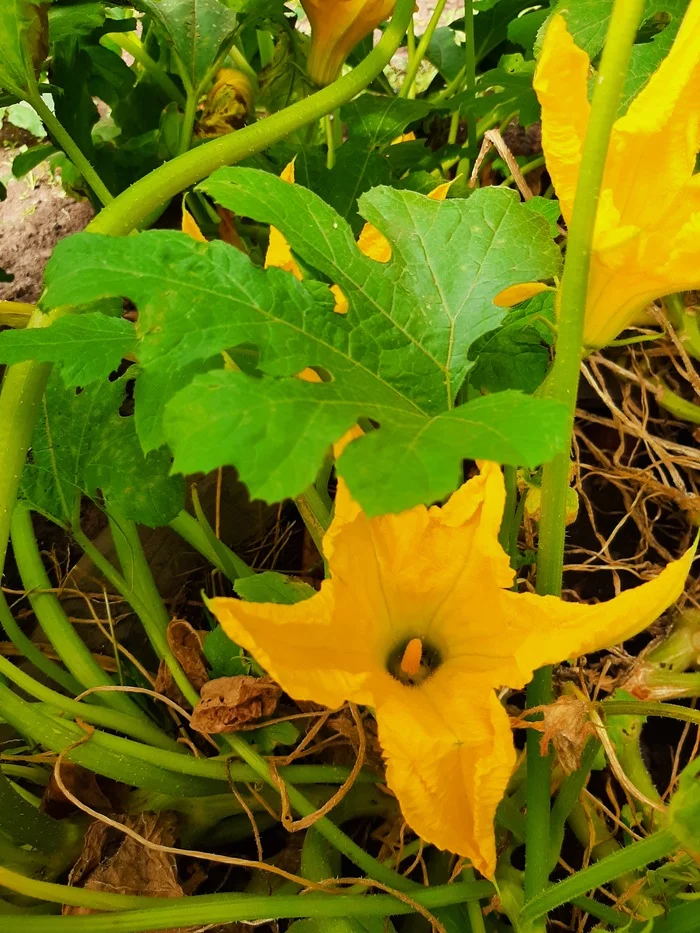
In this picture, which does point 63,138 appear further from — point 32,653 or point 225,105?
point 32,653


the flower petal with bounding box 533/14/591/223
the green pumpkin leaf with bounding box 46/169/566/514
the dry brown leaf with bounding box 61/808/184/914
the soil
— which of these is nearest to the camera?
the green pumpkin leaf with bounding box 46/169/566/514

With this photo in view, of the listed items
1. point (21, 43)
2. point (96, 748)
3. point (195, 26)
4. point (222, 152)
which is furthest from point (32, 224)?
point (96, 748)

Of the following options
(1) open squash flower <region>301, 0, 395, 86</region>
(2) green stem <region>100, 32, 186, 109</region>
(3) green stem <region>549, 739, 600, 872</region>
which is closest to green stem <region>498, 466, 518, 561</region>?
(3) green stem <region>549, 739, 600, 872</region>

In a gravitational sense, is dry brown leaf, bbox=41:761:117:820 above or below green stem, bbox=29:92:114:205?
below

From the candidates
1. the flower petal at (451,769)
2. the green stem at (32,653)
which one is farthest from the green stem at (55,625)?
the flower petal at (451,769)

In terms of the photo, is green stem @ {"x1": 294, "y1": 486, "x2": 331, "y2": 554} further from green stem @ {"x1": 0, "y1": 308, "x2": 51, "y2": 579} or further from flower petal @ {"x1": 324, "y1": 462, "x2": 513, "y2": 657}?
green stem @ {"x1": 0, "y1": 308, "x2": 51, "y2": 579}

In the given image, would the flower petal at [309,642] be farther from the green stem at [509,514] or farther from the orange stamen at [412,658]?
the green stem at [509,514]

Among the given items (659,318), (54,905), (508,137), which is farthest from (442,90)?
(54,905)
